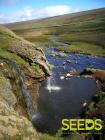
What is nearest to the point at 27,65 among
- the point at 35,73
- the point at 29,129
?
the point at 35,73

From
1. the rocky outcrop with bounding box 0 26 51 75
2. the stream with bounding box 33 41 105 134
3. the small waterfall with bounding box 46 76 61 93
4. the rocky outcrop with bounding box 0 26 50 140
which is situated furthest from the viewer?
the rocky outcrop with bounding box 0 26 51 75

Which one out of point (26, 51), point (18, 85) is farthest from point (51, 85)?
point (18, 85)

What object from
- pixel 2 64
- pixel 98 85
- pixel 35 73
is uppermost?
pixel 2 64

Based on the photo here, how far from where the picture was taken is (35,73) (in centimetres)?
3419

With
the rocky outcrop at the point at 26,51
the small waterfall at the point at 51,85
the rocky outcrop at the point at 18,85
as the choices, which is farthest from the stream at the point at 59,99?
the rocky outcrop at the point at 26,51

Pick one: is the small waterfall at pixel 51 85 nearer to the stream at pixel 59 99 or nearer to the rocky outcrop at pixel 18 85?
the stream at pixel 59 99

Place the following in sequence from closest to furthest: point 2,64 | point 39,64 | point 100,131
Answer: point 100,131, point 2,64, point 39,64

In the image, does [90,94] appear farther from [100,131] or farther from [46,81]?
[100,131]

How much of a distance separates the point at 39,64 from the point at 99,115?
13.0 m

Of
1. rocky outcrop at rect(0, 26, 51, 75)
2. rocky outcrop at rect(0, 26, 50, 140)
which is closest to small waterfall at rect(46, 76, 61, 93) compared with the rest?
rocky outcrop at rect(0, 26, 50, 140)

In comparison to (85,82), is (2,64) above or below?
above

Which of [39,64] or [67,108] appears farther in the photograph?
[39,64]

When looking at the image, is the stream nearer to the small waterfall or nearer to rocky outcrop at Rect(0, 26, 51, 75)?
the small waterfall

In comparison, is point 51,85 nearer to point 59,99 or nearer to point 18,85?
point 59,99
